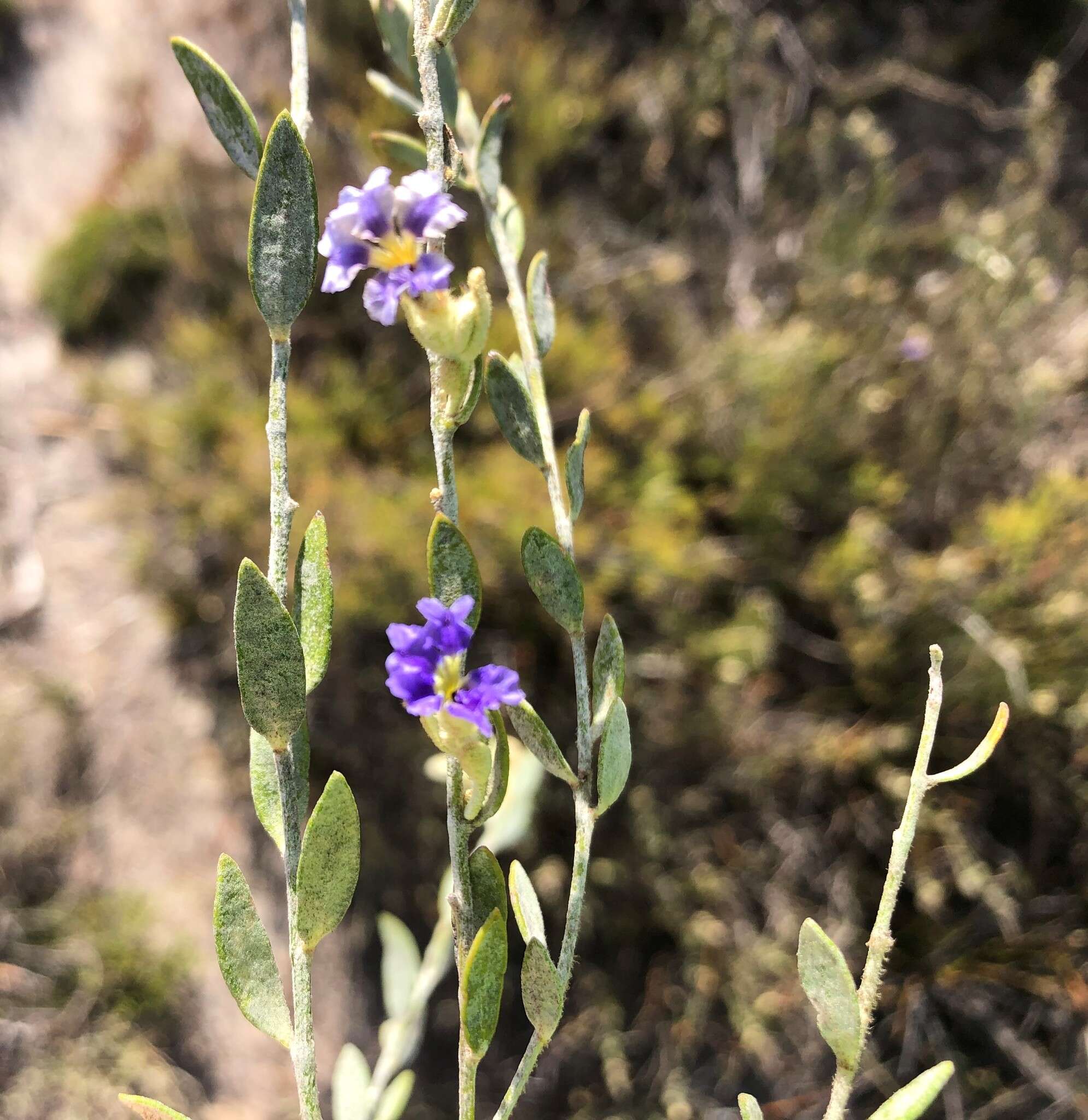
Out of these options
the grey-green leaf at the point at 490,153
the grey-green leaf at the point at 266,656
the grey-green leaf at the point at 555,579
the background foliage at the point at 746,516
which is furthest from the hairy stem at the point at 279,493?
the background foliage at the point at 746,516

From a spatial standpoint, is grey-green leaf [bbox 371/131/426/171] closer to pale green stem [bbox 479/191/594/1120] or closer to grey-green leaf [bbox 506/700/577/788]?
pale green stem [bbox 479/191/594/1120]

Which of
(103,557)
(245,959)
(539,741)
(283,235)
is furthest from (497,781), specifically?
(103,557)

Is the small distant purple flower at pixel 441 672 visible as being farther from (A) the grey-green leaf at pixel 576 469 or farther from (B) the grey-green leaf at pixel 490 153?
(B) the grey-green leaf at pixel 490 153

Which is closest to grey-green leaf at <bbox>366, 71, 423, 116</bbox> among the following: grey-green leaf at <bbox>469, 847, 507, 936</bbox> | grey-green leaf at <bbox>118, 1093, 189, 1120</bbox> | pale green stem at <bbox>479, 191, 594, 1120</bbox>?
pale green stem at <bbox>479, 191, 594, 1120</bbox>

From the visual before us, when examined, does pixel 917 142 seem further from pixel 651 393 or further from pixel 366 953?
pixel 366 953

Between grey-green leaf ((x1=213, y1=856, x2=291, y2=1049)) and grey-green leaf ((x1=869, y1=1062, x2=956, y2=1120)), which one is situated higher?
grey-green leaf ((x1=213, y1=856, x2=291, y2=1049))

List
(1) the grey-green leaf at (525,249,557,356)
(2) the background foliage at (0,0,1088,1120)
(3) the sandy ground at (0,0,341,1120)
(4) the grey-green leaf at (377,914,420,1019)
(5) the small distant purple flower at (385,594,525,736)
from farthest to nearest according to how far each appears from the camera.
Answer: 1. (3) the sandy ground at (0,0,341,1120)
2. (2) the background foliage at (0,0,1088,1120)
3. (4) the grey-green leaf at (377,914,420,1019)
4. (1) the grey-green leaf at (525,249,557,356)
5. (5) the small distant purple flower at (385,594,525,736)
